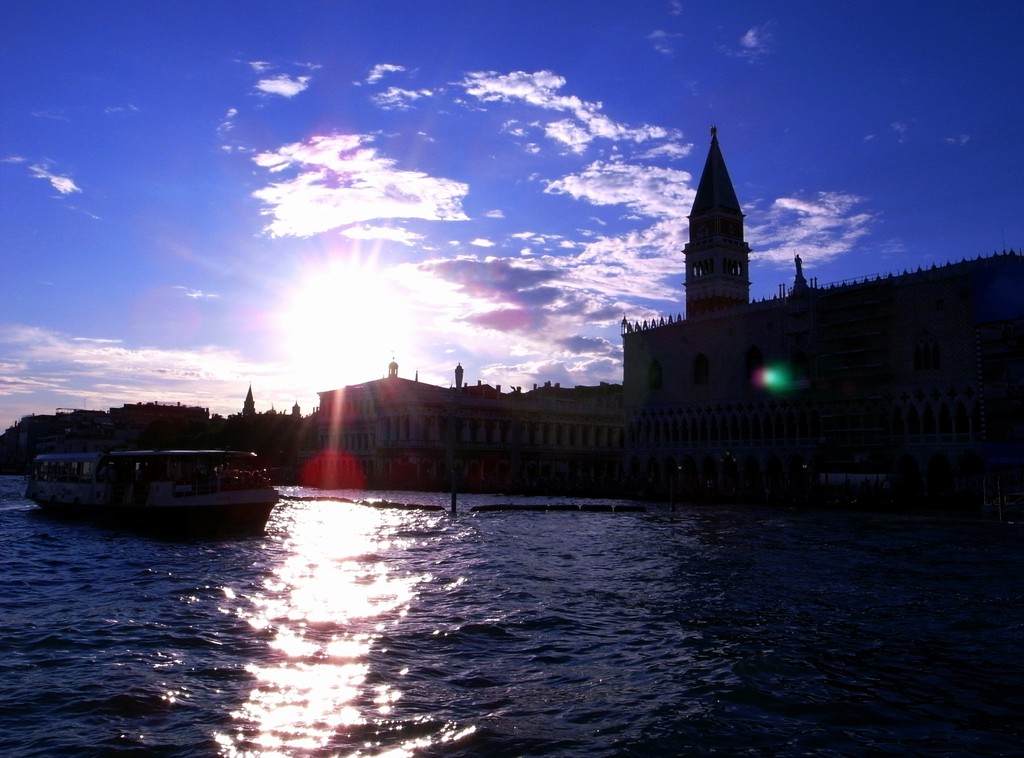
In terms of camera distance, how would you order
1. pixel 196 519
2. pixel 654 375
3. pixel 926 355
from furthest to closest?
pixel 654 375, pixel 926 355, pixel 196 519

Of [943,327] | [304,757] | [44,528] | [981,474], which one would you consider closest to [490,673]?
[304,757]

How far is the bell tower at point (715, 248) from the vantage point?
8012cm

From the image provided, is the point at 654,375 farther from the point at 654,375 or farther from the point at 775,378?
the point at 775,378

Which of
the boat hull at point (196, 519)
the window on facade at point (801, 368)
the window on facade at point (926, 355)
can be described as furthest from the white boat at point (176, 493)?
the window on facade at point (801, 368)

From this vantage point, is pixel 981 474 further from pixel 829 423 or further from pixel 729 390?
pixel 729 390

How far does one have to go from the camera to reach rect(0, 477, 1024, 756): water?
8.10 meters

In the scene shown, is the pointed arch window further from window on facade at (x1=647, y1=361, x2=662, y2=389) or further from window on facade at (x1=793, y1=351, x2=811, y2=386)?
window on facade at (x1=793, y1=351, x2=811, y2=386)

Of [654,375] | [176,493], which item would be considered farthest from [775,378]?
[176,493]

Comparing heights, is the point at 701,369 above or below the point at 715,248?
below

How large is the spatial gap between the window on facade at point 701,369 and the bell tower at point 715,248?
46.5 feet

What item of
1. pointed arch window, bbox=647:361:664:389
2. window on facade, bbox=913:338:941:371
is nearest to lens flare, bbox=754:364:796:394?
window on facade, bbox=913:338:941:371

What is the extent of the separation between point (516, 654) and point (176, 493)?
2324 cm

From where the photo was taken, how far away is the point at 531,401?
8594 cm

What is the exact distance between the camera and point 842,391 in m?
53.8
